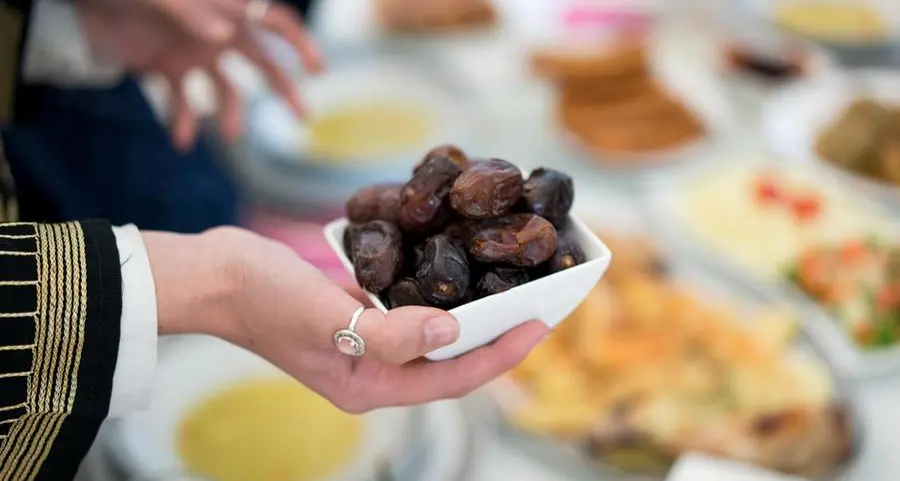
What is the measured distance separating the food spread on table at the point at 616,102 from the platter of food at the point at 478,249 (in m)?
0.73

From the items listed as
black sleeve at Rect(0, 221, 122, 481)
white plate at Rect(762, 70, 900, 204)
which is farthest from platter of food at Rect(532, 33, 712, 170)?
black sleeve at Rect(0, 221, 122, 481)

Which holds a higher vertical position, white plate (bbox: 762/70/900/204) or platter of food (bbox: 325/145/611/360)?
platter of food (bbox: 325/145/611/360)

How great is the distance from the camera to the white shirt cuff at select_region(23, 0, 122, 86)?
116 centimetres

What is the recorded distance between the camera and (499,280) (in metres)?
0.64

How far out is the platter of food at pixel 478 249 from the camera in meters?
0.64

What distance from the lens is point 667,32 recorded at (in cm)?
177

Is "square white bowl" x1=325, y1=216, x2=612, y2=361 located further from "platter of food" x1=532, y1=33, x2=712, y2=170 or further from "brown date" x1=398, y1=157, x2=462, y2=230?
"platter of food" x1=532, y1=33, x2=712, y2=170

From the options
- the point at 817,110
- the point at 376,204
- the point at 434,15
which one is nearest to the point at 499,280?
the point at 376,204

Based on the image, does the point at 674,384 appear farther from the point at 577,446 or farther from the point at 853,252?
the point at 853,252

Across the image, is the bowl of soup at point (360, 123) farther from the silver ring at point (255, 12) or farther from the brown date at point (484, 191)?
the brown date at point (484, 191)

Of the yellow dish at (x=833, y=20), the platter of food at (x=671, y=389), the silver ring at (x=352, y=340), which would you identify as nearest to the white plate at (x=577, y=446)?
the platter of food at (x=671, y=389)

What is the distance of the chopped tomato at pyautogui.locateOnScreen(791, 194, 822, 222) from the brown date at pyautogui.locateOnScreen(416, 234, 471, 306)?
30.5 inches

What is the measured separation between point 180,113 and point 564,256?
0.74 metres

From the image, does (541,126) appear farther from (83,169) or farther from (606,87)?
(83,169)
